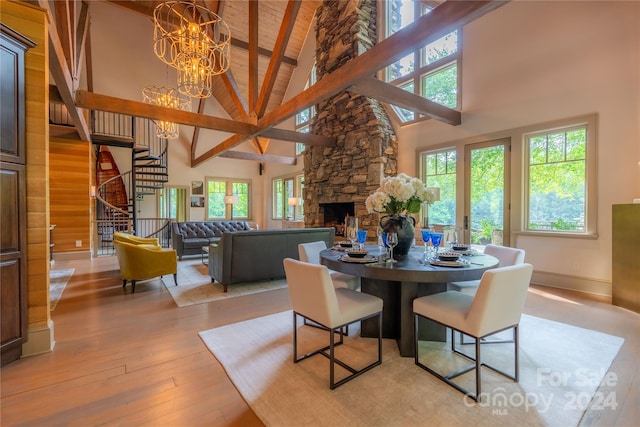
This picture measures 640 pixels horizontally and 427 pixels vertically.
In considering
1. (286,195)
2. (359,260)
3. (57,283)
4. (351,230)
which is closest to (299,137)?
(286,195)

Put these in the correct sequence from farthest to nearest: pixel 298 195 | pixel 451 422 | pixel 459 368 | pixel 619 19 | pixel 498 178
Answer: pixel 298 195
pixel 498 178
pixel 619 19
pixel 459 368
pixel 451 422

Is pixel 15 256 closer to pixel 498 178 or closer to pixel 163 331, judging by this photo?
pixel 163 331

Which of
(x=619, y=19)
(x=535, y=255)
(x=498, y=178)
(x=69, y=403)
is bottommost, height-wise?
(x=69, y=403)

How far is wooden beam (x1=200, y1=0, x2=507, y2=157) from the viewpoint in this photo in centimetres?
235

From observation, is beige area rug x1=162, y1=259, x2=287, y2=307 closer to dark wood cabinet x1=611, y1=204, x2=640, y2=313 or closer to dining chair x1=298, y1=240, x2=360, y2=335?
dining chair x1=298, y1=240, x2=360, y2=335

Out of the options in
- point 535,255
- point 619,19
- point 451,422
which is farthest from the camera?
point 535,255

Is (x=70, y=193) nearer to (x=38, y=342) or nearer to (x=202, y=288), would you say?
(x=202, y=288)

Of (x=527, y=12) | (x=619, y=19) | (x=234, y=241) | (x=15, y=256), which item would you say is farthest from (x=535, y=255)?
(x=15, y=256)

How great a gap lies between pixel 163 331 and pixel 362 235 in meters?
2.06

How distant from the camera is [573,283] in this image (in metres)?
3.77

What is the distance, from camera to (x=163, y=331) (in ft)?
8.59

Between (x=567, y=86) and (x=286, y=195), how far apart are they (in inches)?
306

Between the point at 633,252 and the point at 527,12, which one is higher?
the point at 527,12

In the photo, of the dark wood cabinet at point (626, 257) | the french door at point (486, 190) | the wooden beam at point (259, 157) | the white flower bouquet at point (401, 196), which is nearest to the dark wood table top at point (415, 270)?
the white flower bouquet at point (401, 196)
